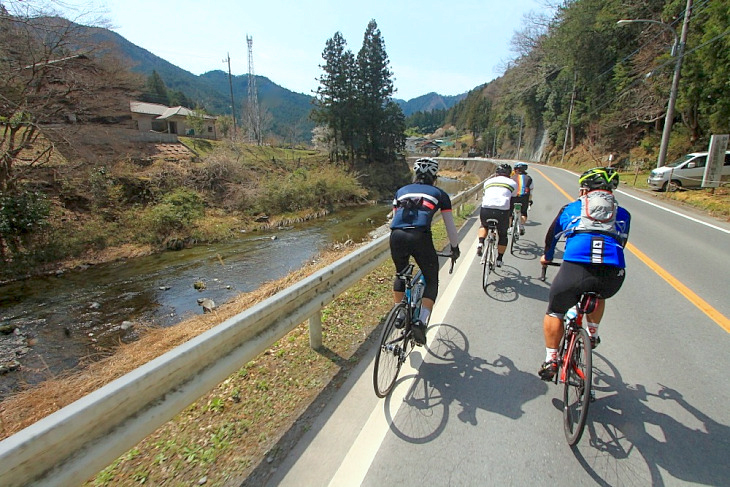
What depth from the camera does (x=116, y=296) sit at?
10555mm

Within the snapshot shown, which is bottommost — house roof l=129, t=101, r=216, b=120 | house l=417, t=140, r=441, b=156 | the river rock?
the river rock

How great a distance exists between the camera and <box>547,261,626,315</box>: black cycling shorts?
2.80 meters

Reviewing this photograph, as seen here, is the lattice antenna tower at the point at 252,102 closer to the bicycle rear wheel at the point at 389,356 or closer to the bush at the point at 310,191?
the bush at the point at 310,191

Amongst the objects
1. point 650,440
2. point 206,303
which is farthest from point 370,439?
point 206,303

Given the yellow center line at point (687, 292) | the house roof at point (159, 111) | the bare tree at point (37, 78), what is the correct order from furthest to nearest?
the house roof at point (159, 111) → the bare tree at point (37, 78) → the yellow center line at point (687, 292)

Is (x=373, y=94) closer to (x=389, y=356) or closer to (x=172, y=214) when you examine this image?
Answer: (x=172, y=214)

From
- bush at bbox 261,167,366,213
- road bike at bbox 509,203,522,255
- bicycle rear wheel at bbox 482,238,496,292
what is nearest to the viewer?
bicycle rear wheel at bbox 482,238,496,292

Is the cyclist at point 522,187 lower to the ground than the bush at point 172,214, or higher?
higher

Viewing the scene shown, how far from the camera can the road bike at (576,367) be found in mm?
2592

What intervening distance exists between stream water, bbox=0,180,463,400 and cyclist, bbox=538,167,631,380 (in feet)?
24.7

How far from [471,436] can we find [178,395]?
6.76 ft

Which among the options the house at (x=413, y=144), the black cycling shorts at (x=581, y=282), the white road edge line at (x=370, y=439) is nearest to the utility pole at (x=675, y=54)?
the black cycling shorts at (x=581, y=282)

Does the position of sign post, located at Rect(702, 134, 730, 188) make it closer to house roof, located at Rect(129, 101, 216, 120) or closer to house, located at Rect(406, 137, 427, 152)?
house roof, located at Rect(129, 101, 216, 120)

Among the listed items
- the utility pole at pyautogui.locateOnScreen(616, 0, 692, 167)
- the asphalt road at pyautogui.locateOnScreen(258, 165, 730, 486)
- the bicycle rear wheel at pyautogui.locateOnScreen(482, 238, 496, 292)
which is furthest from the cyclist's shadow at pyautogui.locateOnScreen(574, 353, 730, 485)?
the utility pole at pyautogui.locateOnScreen(616, 0, 692, 167)
